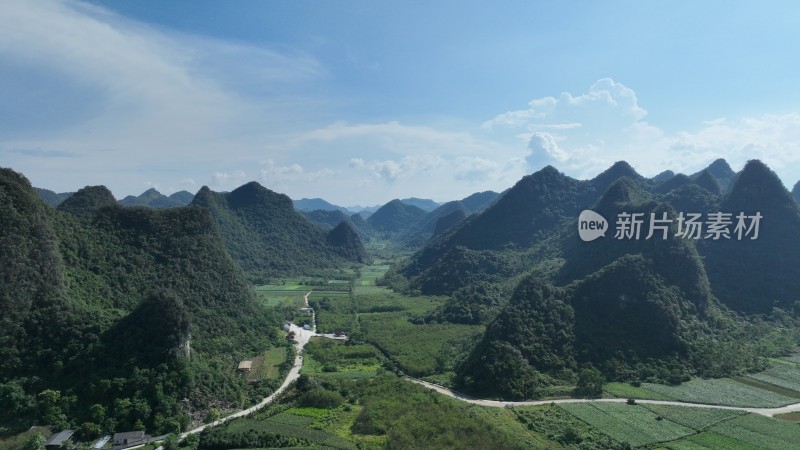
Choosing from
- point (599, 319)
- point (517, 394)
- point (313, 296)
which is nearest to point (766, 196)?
point (599, 319)

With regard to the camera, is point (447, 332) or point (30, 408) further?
point (447, 332)

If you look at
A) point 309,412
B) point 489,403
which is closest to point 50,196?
point 309,412

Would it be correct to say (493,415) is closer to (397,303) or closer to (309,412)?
(309,412)

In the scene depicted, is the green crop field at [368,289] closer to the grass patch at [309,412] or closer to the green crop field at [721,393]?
the grass patch at [309,412]

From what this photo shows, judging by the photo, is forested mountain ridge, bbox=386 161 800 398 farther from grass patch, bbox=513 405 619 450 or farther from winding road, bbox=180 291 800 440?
grass patch, bbox=513 405 619 450

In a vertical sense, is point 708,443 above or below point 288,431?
above

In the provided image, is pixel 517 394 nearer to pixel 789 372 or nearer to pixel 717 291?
pixel 789 372
